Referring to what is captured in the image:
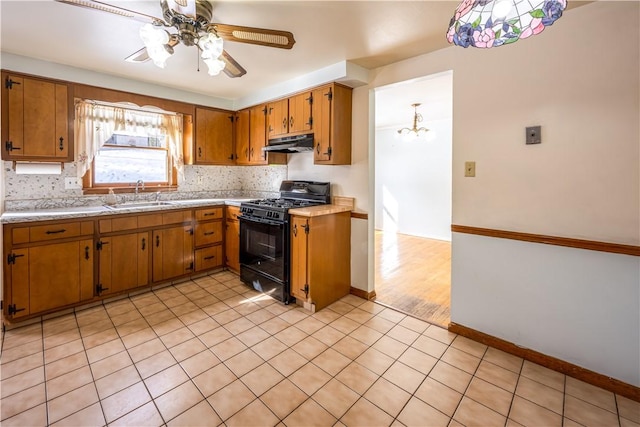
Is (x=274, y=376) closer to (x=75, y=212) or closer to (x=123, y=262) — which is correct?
(x=123, y=262)

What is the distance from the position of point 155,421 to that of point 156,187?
2.98m

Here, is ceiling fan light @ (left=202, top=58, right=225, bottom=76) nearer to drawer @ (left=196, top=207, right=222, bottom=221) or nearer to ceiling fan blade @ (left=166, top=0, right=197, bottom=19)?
ceiling fan blade @ (left=166, top=0, right=197, bottom=19)

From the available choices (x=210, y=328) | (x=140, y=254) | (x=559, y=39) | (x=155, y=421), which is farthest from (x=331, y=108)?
(x=155, y=421)

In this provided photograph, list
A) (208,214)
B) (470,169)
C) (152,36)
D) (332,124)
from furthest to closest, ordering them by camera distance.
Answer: (208,214), (332,124), (470,169), (152,36)

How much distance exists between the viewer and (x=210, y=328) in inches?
100.0

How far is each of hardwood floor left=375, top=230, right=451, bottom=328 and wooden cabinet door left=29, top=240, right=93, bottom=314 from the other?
9.57 feet

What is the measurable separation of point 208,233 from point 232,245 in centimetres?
33

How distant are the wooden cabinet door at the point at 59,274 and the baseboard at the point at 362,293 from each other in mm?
2608

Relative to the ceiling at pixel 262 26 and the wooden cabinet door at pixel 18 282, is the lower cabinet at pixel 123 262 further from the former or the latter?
the ceiling at pixel 262 26

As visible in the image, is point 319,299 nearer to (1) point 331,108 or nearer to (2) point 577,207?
(1) point 331,108

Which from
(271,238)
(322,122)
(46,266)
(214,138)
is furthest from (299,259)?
(214,138)

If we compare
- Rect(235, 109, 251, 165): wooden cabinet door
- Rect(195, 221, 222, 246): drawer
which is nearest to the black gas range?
Rect(195, 221, 222, 246): drawer

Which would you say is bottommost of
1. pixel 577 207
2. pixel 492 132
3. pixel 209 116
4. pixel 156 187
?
pixel 577 207

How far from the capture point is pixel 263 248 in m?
3.21
